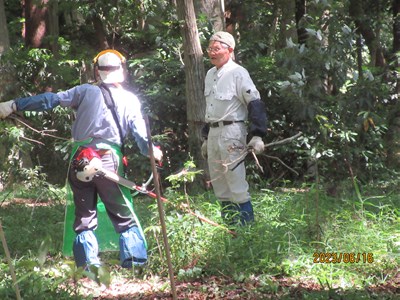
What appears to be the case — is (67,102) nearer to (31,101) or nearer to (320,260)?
(31,101)

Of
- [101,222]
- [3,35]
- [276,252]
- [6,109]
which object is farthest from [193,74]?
[3,35]

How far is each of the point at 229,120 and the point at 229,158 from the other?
36cm

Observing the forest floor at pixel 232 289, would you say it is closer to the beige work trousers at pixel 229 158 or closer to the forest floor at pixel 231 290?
the forest floor at pixel 231 290

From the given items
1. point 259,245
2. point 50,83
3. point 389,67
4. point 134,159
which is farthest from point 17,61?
point 259,245

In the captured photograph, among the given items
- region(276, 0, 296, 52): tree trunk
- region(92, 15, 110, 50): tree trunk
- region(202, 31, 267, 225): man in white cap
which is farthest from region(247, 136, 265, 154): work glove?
region(92, 15, 110, 50): tree trunk

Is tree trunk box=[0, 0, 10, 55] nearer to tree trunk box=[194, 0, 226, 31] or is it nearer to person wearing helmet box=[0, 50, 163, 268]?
tree trunk box=[194, 0, 226, 31]

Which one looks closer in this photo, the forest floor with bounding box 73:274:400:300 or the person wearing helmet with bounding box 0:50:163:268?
the forest floor with bounding box 73:274:400:300

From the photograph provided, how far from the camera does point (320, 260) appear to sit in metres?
4.75

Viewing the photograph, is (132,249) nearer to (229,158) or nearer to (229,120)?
(229,158)

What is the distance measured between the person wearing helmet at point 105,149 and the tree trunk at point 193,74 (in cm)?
227

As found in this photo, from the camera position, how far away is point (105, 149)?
5.11m

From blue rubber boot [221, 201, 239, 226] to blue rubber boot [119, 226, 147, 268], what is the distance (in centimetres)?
93

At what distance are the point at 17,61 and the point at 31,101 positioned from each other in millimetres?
7438

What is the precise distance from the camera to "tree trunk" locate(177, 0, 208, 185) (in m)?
7.33
